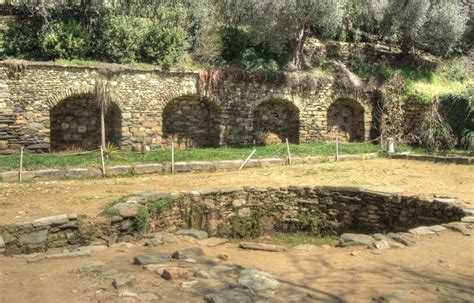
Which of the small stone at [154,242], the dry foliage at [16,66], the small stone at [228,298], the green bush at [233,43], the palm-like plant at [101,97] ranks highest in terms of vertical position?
the green bush at [233,43]

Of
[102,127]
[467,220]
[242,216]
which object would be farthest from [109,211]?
[102,127]

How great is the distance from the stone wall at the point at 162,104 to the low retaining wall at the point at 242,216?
764 centimetres

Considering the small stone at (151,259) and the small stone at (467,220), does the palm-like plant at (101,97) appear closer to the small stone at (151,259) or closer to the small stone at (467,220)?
the small stone at (151,259)

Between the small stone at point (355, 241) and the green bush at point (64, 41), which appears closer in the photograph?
the small stone at point (355, 241)

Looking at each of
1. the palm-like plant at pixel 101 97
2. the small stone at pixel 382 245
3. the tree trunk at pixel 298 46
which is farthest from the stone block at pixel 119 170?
the tree trunk at pixel 298 46

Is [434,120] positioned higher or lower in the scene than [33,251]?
higher

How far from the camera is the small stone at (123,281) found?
17.2ft

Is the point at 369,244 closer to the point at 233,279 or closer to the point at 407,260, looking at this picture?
the point at 407,260

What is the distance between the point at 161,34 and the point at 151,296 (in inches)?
606

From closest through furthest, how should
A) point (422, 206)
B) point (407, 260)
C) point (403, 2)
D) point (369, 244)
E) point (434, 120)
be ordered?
point (407, 260) < point (369, 244) < point (422, 206) < point (434, 120) < point (403, 2)

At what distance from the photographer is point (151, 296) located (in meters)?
4.92

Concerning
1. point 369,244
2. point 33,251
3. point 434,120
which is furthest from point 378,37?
point 33,251

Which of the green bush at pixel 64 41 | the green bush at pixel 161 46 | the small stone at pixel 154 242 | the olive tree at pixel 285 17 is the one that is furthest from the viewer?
the olive tree at pixel 285 17

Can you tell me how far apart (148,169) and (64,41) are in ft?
20.3
